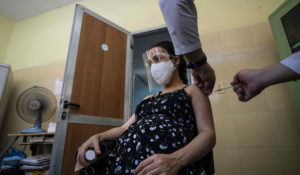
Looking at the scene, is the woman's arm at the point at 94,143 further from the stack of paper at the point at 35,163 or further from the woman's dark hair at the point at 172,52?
the stack of paper at the point at 35,163

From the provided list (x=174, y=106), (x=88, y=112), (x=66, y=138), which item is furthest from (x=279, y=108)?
(x=66, y=138)

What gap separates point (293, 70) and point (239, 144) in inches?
43.5

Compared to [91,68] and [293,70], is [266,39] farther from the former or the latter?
[91,68]

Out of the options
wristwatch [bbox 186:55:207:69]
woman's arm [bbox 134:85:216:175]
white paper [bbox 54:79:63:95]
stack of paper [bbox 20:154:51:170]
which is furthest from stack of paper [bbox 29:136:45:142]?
wristwatch [bbox 186:55:207:69]

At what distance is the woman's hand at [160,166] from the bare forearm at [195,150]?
0.02 metres

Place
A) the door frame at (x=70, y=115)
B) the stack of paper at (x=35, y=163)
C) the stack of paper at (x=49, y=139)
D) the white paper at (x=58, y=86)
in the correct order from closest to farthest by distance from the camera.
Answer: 1. the door frame at (x=70, y=115)
2. the stack of paper at (x=35, y=163)
3. the stack of paper at (x=49, y=139)
4. the white paper at (x=58, y=86)

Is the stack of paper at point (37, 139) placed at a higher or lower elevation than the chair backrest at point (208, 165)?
higher

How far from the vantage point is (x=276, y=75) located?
53cm

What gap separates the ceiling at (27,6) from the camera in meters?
2.88

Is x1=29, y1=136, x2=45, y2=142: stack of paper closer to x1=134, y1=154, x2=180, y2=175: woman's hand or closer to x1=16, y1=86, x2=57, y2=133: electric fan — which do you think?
x1=16, y1=86, x2=57, y2=133: electric fan

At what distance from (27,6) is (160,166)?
3756 millimetres

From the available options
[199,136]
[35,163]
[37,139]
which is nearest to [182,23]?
[199,136]

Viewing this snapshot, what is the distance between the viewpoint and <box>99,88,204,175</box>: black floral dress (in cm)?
68

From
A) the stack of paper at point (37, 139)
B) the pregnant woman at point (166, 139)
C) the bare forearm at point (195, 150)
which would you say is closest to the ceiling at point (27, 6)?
the stack of paper at point (37, 139)
